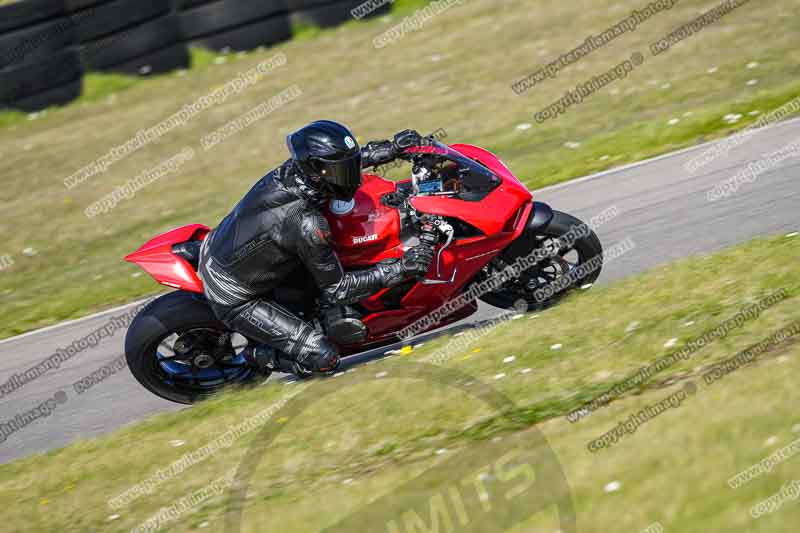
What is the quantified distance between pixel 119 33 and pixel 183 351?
33.9ft

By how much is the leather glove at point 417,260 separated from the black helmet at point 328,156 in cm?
67

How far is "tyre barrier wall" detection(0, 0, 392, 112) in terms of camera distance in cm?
1469

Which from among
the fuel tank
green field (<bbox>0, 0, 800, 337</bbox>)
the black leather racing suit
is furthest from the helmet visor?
green field (<bbox>0, 0, 800, 337</bbox>)

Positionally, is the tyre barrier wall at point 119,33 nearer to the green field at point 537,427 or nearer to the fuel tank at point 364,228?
the green field at point 537,427

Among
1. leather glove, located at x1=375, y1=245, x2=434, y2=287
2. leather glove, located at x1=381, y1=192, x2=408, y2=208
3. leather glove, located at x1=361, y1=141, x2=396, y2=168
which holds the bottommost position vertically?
leather glove, located at x1=375, y1=245, x2=434, y2=287

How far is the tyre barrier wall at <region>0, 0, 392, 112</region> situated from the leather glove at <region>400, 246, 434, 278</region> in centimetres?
1090

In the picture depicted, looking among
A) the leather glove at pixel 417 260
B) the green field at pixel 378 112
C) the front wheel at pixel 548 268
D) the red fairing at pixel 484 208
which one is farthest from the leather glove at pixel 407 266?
the green field at pixel 378 112

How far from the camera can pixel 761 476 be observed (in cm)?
418

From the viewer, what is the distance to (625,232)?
852 cm

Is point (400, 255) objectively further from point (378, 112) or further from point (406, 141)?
point (378, 112)

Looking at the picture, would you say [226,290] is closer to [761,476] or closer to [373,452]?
[373,452]

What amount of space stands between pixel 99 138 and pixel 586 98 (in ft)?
27.0

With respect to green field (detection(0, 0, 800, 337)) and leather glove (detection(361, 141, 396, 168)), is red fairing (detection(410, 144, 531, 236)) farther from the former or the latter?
green field (detection(0, 0, 800, 337))

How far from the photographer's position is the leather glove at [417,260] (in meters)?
6.38
